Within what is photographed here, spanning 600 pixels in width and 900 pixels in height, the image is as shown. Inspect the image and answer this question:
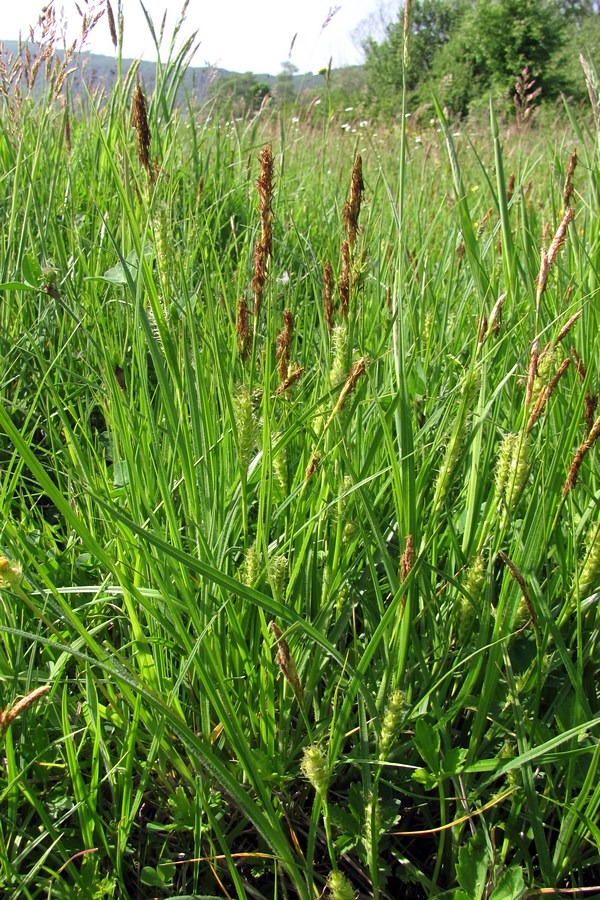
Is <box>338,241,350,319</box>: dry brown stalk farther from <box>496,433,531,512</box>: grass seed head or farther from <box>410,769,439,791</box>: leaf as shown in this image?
<box>410,769,439,791</box>: leaf

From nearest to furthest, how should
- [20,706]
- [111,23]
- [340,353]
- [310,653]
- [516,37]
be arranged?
[20,706] → [340,353] → [310,653] → [111,23] → [516,37]

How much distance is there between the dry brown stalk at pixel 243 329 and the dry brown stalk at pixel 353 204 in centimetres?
14

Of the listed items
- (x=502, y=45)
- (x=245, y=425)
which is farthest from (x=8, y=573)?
(x=502, y=45)

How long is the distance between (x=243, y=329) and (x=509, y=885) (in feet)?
2.28

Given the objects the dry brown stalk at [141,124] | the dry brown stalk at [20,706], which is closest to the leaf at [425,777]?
the dry brown stalk at [20,706]

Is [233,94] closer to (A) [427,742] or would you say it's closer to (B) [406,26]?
(B) [406,26]

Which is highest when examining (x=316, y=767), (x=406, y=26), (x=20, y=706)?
(x=406, y=26)

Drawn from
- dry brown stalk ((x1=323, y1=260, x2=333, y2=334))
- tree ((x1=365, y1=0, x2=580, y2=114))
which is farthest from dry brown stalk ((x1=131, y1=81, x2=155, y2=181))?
tree ((x1=365, y1=0, x2=580, y2=114))

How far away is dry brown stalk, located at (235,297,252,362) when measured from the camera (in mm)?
715

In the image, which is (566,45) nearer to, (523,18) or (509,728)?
(523,18)

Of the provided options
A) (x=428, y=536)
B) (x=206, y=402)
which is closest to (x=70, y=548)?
(x=206, y=402)

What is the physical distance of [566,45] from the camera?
73.7 ft

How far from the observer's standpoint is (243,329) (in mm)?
747

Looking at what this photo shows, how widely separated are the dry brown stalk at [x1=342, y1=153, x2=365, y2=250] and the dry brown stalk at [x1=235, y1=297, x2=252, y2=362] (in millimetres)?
138
